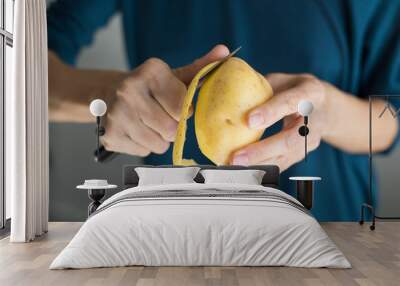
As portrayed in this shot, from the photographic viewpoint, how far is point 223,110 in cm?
739

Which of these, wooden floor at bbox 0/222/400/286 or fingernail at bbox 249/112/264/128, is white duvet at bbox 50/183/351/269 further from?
fingernail at bbox 249/112/264/128

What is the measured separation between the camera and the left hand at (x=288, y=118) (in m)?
7.52


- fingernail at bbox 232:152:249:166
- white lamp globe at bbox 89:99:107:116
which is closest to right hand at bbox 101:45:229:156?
white lamp globe at bbox 89:99:107:116

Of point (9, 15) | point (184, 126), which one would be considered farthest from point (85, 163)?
point (9, 15)

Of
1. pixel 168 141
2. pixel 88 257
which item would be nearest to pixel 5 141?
pixel 168 141

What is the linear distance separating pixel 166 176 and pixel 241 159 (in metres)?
1.17

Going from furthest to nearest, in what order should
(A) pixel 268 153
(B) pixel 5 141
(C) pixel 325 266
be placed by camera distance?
(A) pixel 268 153 < (B) pixel 5 141 < (C) pixel 325 266

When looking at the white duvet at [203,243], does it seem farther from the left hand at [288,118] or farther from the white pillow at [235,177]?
the left hand at [288,118]

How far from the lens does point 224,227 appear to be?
4.68 m

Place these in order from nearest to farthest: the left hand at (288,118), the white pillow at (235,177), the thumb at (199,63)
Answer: the white pillow at (235,177), the left hand at (288,118), the thumb at (199,63)

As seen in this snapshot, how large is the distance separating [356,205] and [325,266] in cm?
326

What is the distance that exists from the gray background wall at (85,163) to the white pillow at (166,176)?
100 cm

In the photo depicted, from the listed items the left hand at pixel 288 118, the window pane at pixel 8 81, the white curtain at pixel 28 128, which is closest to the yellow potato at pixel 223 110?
the left hand at pixel 288 118

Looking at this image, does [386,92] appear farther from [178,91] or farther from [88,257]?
[88,257]
